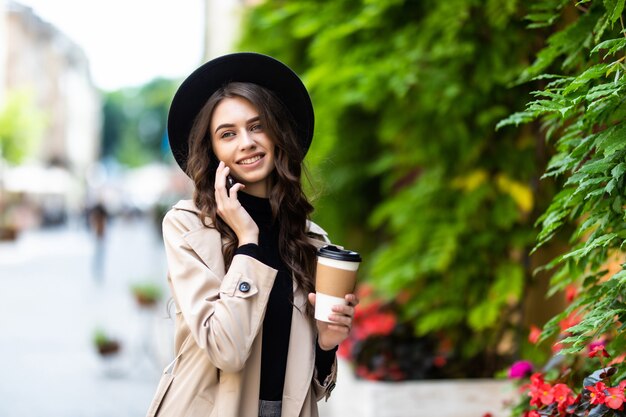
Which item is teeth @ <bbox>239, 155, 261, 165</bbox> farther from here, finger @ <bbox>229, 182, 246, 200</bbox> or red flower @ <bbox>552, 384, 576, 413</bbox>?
red flower @ <bbox>552, 384, 576, 413</bbox>

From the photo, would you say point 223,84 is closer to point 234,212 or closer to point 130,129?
point 234,212

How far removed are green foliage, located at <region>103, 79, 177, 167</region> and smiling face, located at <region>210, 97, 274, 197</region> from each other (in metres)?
79.2

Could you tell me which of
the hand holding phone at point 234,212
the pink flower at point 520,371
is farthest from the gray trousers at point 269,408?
the pink flower at point 520,371

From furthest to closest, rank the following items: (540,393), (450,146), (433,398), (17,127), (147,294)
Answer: (17,127), (147,294), (450,146), (433,398), (540,393)

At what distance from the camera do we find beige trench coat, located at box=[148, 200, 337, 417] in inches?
83.7

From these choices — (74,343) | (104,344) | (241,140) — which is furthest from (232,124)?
(74,343)

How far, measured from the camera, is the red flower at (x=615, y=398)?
2.20 m

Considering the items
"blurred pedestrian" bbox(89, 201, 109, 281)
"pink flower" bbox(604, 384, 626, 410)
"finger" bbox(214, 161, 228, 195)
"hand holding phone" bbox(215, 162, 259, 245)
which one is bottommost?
"pink flower" bbox(604, 384, 626, 410)

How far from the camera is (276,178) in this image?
2551 millimetres

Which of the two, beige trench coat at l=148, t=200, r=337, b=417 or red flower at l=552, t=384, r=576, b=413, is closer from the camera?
beige trench coat at l=148, t=200, r=337, b=417

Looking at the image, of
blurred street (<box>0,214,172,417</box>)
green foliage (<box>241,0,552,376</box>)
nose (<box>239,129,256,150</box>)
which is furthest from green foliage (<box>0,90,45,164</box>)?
nose (<box>239,129,256,150</box>)

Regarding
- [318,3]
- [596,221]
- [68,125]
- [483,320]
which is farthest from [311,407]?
[68,125]

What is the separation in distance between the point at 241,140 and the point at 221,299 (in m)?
0.50

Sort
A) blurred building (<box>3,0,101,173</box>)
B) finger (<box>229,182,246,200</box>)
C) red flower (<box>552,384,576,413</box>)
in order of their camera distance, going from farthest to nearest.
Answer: blurred building (<box>3,0,101,173</box>)
red flower (<box>552,384,576,413</box>)
finger (<box>229,182,246,200</box>)
